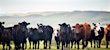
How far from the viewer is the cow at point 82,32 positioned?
24.3 feet

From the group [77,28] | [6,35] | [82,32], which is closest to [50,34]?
[77,28]

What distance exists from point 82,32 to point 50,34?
0.78 m

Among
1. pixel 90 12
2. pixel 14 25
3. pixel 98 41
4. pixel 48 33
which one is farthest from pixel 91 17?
pixel 14 25

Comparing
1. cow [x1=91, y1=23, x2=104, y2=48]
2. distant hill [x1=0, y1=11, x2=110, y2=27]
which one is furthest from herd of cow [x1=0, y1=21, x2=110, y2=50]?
distant hill [x1=0, y1=11, x2=110, y2=27]

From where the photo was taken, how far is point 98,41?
7.41 metres

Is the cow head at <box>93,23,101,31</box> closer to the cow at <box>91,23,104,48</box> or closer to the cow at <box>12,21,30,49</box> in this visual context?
the cow at <box>91,23,104,48</box>

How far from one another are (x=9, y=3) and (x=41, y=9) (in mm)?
776

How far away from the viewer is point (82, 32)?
25.0ft

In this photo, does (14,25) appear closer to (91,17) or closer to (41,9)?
(41,9)

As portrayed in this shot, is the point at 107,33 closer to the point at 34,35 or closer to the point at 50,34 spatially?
the point at 50,34

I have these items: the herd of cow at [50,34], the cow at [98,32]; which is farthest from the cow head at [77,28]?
the cow at [98,32]

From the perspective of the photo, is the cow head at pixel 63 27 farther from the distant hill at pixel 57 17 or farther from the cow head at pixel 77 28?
the cow head at pixel 77 28

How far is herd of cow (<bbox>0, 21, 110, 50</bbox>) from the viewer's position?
7.34m

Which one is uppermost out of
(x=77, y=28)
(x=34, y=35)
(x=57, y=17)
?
(x=57, y=17)
